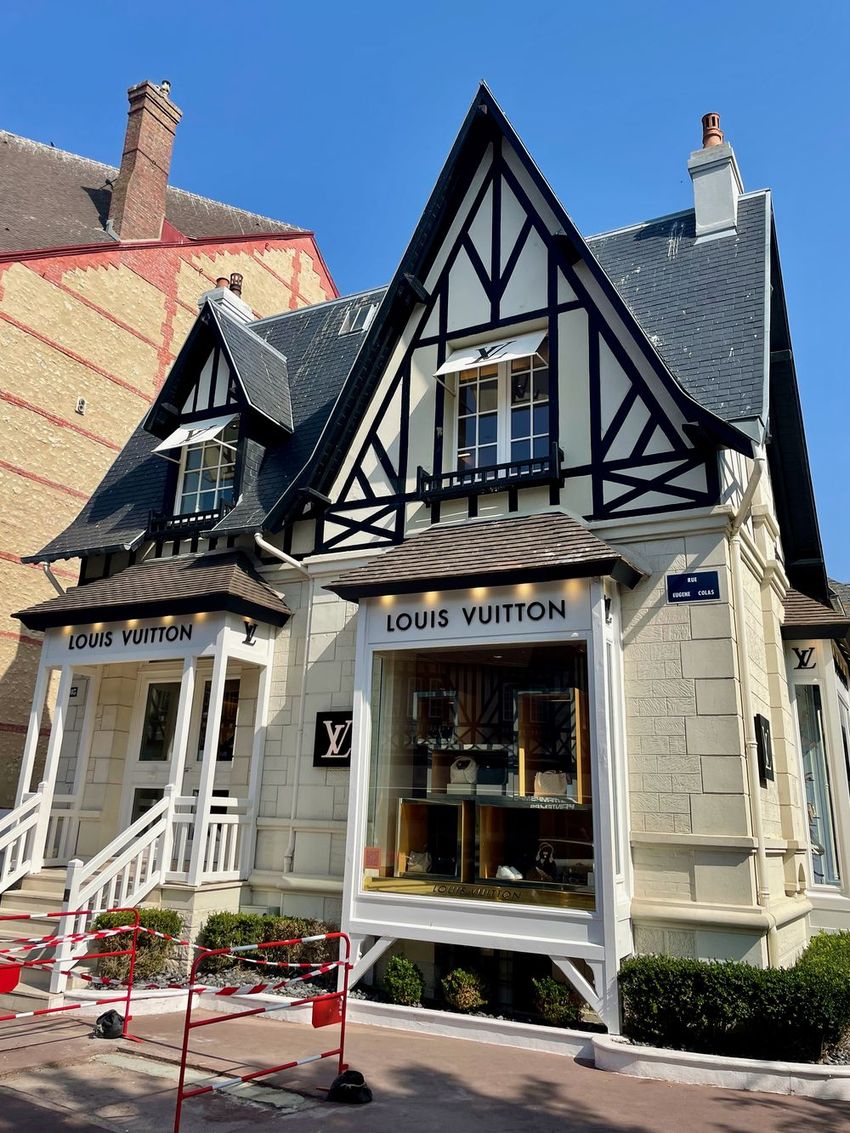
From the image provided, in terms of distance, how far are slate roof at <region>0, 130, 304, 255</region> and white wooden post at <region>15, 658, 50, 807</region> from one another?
990 cm

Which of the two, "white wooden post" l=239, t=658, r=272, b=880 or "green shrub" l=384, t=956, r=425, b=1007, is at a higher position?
"white wooden post" l=239, t=658, r=272, b=880

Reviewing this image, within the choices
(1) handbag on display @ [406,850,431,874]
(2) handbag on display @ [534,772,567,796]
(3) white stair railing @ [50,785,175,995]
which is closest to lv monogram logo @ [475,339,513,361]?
(2) handbag on display @ [534,772,567,796]

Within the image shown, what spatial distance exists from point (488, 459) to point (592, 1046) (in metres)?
6.31

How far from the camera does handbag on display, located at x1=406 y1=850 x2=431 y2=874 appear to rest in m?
8.64

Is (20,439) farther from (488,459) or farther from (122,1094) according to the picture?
(122,1094)

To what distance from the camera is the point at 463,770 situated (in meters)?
8.82

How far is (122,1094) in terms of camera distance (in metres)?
5.49

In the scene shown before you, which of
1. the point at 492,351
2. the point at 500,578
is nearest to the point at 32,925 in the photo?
the point at 500,578

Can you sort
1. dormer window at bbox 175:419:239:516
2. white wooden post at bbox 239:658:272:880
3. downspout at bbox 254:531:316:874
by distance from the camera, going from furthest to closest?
dormer window at bbox 175:419:239:516 < white wooden post at bbox 239:658:272:880 < downspout at bbox 254:531:316:874

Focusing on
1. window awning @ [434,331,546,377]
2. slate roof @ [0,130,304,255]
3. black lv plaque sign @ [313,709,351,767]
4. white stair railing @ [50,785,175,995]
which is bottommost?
white stair railing @ [50,785,175,995]

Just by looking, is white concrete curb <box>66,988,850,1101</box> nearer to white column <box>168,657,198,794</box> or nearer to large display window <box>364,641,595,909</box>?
large display window <box>364,641,595,909</box>

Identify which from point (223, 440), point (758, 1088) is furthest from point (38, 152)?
point (758, 1088)

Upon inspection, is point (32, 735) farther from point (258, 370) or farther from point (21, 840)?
point (258, 370)

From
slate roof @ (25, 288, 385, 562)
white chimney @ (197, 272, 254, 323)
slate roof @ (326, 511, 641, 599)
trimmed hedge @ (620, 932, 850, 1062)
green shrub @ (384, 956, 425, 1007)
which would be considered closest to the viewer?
trimmed hedge @ (620, 932, 850, 1062)
